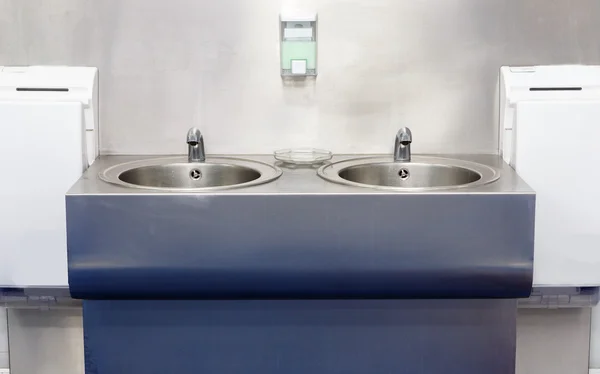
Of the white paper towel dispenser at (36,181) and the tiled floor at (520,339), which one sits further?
the tiled floor at (520,339)

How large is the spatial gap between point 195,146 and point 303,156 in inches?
11.3

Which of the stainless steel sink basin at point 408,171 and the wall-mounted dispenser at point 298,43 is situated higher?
the wall-mounted dispenser at point 298,43

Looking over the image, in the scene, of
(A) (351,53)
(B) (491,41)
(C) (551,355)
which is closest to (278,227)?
(A) (351,53)

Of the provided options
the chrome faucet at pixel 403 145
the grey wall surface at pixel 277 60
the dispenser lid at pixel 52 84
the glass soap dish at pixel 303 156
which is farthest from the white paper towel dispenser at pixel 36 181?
the chrome faucet at pixel 403 145

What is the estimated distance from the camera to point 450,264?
165 centimetres

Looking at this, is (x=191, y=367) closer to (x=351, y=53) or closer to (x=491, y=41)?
(x=351, y=53)

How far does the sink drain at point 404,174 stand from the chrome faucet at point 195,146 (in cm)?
52

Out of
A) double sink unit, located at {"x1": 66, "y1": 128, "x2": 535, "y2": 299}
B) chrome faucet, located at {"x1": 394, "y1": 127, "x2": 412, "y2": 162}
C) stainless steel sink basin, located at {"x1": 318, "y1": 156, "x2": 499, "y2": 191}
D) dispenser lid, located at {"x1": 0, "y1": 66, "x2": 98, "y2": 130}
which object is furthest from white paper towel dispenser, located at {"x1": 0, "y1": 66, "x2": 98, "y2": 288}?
chrome faucet, located at {"x1": 394, "y1": 127, "x2": 412, "y2": 162}

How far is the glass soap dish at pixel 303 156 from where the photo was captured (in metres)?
2.00

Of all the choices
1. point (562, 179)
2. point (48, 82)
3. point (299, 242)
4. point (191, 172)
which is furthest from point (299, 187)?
point (48, 82)

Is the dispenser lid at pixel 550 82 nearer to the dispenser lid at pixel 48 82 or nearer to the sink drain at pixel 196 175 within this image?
the sink drain at pixel 196 175

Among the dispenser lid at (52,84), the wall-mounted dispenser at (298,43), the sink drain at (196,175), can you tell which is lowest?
the sink drain at (196,175)

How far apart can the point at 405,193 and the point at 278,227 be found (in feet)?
0.91

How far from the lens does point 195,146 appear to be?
2037mm
